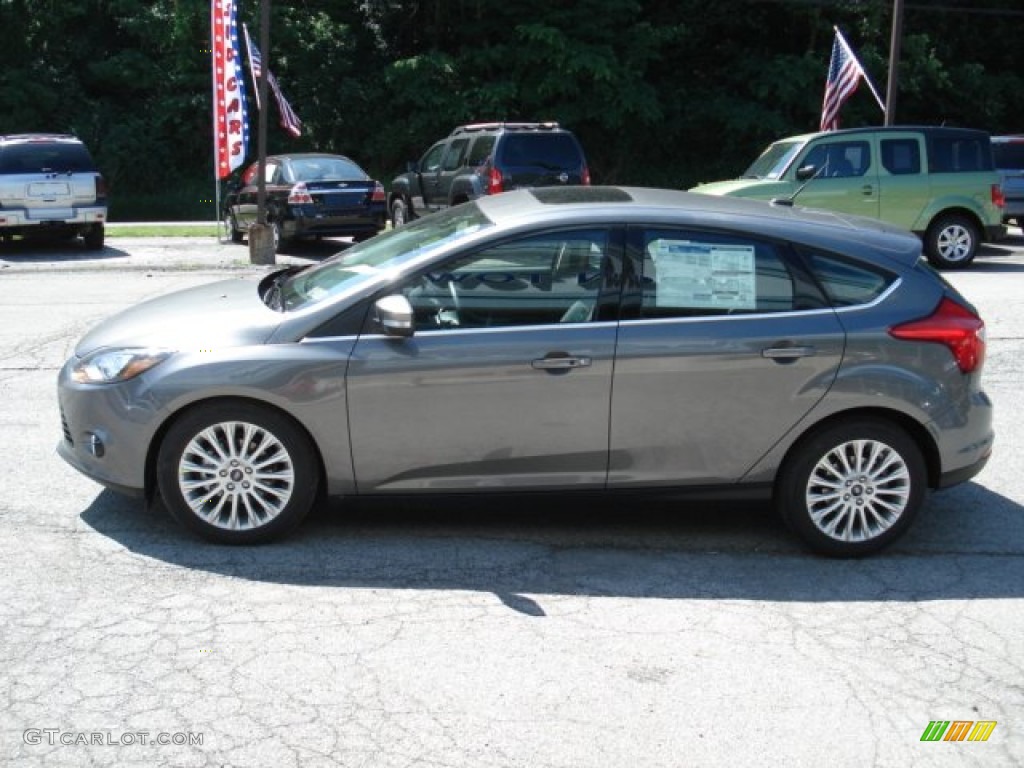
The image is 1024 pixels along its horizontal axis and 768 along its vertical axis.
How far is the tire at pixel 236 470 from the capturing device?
543 centimetres

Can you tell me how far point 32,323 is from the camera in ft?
37.9

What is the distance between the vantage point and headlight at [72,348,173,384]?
5.48 meters

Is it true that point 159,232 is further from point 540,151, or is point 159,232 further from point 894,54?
point 894,54

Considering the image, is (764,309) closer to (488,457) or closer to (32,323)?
(488,457)

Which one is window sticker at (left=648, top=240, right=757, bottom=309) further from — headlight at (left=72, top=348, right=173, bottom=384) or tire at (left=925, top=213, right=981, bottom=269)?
tire at (left=925, top=213, right=981, bottom=269)

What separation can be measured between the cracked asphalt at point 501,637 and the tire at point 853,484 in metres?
0.16

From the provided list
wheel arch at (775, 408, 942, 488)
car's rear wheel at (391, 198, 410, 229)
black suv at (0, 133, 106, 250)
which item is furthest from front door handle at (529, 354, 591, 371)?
car's rear wheel at (391, 198, 410, 229)

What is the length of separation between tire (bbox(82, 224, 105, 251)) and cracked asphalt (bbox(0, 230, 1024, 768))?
43.8 feet

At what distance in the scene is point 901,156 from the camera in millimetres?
16891

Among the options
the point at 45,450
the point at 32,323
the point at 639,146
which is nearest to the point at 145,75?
the point at 639,146

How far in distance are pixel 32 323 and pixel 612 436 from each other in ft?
25.8

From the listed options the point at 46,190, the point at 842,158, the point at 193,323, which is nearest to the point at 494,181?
the point at 842,158

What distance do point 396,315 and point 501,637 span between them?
1.48 meters

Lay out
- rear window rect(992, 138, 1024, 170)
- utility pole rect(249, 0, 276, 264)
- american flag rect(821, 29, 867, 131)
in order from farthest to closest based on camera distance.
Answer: american flag rect(821, 29, 867, 131)
rear window rect(992, 138, 1024, 170)
utility pole rect(249, 0, 276, 264)
